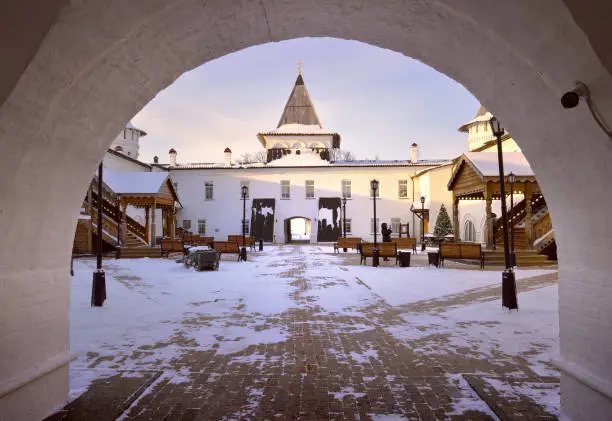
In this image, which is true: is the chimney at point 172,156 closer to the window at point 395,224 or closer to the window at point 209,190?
the window at point 209,190

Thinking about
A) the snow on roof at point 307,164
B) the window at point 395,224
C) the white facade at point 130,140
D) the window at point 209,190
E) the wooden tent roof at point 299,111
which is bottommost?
the window at point 395,224

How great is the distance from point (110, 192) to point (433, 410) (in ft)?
79.3

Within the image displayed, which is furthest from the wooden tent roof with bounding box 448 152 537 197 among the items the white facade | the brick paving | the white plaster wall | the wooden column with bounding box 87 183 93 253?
the white facade

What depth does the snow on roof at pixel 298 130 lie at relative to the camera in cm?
4125

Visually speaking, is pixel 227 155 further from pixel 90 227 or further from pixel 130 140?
pixel 90 227

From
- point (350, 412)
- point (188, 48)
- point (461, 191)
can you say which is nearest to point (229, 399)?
point (350, 412)

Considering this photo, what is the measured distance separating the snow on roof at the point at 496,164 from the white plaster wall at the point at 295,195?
18.3 m

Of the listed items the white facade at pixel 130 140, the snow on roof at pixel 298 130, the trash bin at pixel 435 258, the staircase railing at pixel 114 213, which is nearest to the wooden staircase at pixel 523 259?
the trash bin at pixel 435 258

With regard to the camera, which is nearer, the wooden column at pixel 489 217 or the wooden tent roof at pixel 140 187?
the wooden column at pixel 489 217

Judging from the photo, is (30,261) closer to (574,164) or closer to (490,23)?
(490,23)

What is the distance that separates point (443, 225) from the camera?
3145 centimetres

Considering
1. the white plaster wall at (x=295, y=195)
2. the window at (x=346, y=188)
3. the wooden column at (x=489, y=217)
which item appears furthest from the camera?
the window at (x=346, y=188)

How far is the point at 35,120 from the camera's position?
285 cm

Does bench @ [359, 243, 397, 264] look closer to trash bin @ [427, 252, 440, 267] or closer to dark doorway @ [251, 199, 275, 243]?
trash bin @ [427, 252, 440, 267]
